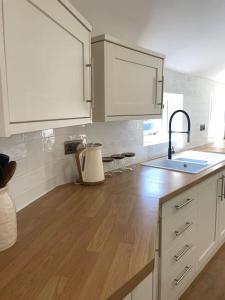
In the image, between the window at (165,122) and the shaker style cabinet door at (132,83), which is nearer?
the shaker style cabinet door at (132,83)

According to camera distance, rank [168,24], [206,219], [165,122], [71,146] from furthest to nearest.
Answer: [165,122] → [206,219] → [168,24] → [71,146]

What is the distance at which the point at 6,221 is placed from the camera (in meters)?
0.91

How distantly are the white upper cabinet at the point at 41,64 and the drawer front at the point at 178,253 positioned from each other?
957 mm

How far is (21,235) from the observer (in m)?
1.05

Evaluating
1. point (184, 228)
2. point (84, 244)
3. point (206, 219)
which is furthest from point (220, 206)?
point (84, 244)

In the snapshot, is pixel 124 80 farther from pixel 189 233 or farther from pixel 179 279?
pixel 179 279

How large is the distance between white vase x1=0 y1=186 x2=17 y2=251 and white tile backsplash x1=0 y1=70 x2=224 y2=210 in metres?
0.29

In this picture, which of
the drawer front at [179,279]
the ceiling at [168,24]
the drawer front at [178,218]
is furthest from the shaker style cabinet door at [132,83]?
the drawer front at [179,279]

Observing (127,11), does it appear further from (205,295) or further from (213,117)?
(213,117)

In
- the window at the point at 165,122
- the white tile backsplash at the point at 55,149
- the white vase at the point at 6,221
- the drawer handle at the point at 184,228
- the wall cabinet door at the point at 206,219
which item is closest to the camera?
the white vase at the point at 6,221

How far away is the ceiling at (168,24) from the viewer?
1.52 meters

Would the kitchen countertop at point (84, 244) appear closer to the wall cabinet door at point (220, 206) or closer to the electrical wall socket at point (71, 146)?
the electrical wall socket at point (71, 146)

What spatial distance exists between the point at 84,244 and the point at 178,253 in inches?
35.6

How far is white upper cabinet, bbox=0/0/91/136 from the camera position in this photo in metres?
0.72
